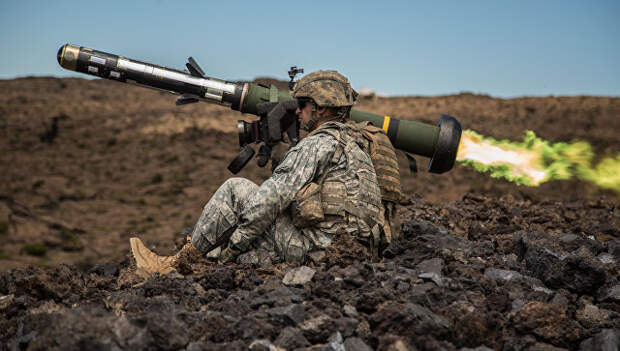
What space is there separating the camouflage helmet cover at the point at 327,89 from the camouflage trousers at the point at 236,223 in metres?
0.90

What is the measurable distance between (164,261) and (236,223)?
0.79 metres

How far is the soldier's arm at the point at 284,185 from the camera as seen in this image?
410cm

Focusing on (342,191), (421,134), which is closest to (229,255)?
(342,191)

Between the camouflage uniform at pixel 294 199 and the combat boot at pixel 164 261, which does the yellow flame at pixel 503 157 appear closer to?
the camouflage uniform at pixel 294 199

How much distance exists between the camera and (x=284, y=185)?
4.12 m

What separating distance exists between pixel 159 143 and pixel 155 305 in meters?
18.0

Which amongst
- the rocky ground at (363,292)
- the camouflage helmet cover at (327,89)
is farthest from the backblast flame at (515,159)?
the camouflage helmet cover at (327,89)

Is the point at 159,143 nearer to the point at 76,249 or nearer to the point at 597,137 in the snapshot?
the point at 76,249

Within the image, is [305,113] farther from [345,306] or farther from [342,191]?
[345,306]

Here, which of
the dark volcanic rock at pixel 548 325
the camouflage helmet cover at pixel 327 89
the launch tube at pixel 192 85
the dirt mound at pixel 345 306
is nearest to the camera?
the dirt mound at pixel 345 306

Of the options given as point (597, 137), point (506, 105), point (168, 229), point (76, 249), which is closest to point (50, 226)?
point (76, 249)

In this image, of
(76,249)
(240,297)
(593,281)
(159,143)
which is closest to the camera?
(240,297)

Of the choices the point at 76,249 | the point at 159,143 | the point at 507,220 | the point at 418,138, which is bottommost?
the point at 76,249

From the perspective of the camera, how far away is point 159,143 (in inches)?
810
